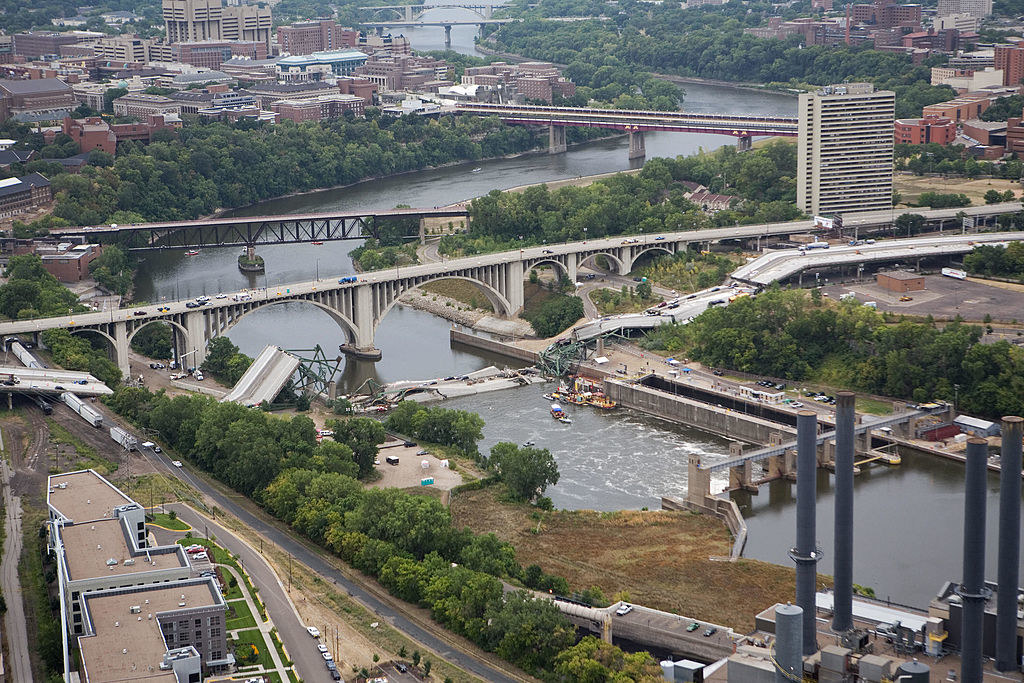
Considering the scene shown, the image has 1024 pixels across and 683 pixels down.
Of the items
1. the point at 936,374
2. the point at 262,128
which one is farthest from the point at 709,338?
the point at 262,128

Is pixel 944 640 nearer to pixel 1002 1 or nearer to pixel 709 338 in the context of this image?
pixel 709 338

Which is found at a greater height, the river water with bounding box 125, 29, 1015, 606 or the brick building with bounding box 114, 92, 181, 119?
the brick building with bounding box 114, 92, 181, 119

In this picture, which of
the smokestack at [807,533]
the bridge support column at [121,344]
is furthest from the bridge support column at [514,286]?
the smokestack at [807,533]

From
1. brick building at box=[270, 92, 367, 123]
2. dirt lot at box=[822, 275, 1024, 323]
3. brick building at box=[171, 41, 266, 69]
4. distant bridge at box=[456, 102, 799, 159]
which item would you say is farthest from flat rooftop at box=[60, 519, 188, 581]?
brick building at box=[171, 41, 266, 69]

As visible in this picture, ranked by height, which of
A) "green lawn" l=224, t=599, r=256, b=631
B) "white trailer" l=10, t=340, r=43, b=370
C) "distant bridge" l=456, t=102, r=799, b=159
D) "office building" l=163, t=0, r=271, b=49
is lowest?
"green lawn" l=224, t=599, r=256, b=631

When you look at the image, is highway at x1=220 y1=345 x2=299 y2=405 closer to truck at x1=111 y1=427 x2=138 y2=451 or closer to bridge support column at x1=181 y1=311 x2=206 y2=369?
bridge support column at x1=181 y1=311 x2=206 y2=369

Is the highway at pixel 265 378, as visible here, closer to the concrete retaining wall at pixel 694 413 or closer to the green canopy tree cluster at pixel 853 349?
the concrete retaining wall at pixel 694 413

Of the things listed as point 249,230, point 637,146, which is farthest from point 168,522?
point 637,146
